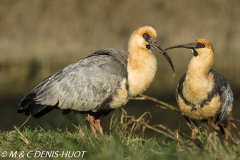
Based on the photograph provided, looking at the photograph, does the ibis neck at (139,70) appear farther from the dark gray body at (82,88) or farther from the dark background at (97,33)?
the dark background at (97,33)

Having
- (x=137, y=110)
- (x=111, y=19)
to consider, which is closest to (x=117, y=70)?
(x=137, y=110)

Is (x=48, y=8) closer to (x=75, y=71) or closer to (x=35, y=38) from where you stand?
(x=35, y=38)

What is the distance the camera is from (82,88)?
31.6ft

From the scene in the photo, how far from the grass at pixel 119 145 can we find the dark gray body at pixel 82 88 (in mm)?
1256

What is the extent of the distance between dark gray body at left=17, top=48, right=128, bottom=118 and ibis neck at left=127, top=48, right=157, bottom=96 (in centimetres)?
9

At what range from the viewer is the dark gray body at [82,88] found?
948 cm

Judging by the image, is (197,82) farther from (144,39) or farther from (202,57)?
(144,39)

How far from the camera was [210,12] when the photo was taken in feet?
72.0

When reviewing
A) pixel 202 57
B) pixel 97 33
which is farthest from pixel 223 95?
pixel 97 33

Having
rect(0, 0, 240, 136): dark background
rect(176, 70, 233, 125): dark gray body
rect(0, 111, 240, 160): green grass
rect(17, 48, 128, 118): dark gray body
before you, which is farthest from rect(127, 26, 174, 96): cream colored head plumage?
rect(0, 0, 240, 136): dark background

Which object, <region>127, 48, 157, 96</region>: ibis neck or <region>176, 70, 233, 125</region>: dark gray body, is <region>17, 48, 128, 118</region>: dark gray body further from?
<region>176, 70, 233, 125</region>: dark gray body

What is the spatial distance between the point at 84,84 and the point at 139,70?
0.74 metres

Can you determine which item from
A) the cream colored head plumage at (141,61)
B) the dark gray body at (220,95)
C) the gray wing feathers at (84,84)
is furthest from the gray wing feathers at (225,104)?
the gray wing feathers at (84,84)

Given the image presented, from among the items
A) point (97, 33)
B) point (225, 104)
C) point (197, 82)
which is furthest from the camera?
point (97, 33)
